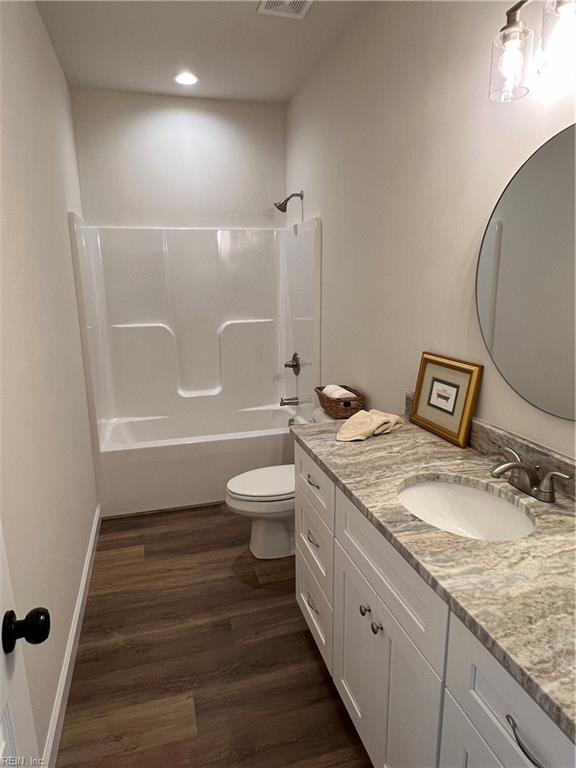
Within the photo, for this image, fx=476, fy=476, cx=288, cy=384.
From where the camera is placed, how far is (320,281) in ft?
9.57

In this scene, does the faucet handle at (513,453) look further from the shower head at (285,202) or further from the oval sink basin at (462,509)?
the shower head at (285,202)

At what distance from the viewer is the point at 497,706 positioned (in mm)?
798

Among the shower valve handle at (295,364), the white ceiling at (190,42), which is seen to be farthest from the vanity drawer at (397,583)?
the white ceiling at (190,42)

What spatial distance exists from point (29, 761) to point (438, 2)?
2.35m

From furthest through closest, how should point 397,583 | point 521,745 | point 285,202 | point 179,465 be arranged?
point 285,202
point 179,465
point 397,583
point 521,745

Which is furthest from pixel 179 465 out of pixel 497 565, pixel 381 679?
pixel 497 565

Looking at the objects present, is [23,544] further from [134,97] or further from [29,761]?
[134,97]

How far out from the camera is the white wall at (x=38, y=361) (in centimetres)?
136

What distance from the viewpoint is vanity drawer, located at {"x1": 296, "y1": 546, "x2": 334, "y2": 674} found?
1668mm

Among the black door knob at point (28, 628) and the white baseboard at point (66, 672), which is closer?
the black door knob at point (28, 628)

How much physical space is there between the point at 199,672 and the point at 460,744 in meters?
1.23

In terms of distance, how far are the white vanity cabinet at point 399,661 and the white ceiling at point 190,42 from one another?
2.03 meters

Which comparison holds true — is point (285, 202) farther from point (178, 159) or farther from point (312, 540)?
point (312, 540)

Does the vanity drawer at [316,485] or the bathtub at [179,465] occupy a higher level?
the vanity drawer at [316,485]
